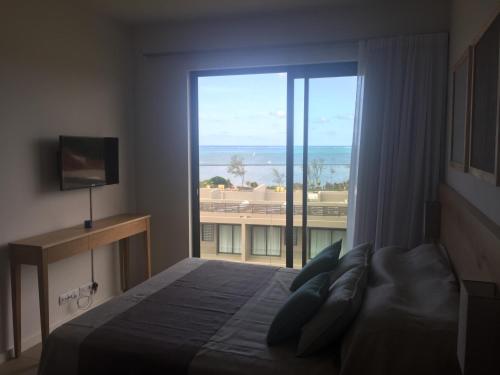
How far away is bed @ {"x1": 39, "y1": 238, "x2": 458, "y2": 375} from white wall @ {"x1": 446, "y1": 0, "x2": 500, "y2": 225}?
38 cm

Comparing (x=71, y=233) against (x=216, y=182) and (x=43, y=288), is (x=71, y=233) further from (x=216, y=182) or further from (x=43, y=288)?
(x=216, y=182)

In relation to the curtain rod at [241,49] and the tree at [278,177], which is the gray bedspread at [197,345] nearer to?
the tree at [278,177]

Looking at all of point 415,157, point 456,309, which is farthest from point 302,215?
point 456,309

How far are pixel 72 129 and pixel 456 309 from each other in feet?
10.4

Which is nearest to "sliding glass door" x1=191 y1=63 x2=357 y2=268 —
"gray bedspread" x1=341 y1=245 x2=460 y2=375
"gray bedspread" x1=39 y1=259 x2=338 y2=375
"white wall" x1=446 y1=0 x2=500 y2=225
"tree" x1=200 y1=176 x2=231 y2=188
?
"tree" x1=200 y1=176 x2=231 y2=188

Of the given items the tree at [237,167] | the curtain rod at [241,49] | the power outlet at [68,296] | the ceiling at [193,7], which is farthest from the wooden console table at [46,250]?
the ceiling at [193,7]

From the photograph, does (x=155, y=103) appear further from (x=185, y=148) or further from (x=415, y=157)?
(x=415, y=157)

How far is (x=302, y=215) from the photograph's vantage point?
419cm

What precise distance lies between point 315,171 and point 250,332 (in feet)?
7.42

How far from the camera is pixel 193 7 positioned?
3.76m

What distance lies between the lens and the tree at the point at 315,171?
405 cm

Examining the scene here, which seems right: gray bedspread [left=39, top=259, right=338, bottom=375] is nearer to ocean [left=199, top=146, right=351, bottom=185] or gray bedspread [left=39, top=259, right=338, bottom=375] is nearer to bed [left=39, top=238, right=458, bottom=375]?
bed [left=39, top=238, right=458, bottom=375]

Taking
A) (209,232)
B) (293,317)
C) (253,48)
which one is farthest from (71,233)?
(253,48)

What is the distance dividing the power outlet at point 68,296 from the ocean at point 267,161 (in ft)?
5.38
